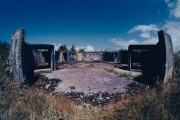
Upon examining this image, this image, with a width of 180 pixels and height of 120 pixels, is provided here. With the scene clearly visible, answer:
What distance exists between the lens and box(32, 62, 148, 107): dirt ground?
20.8 feet

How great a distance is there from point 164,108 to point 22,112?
4560mm

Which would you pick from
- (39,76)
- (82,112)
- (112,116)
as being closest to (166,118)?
(112,116)

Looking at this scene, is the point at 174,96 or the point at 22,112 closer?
the point at 22,112

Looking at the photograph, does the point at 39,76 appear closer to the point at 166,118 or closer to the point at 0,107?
the point at 0,107

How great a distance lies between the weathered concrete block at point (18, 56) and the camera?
22.2 ft

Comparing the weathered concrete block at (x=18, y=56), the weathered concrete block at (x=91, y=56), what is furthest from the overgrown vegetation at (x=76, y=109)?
the weathered concrete block at (x=91, y=56)

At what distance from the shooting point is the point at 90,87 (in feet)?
24.4

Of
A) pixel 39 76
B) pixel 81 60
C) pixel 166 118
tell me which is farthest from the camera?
pixel 81 60

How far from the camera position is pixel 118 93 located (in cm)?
696

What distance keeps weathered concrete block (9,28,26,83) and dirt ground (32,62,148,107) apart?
3.56 feet

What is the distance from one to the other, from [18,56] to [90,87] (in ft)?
12.7

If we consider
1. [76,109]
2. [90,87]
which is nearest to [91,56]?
[90,87]

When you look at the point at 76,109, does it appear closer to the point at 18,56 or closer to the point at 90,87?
the point at 90,87

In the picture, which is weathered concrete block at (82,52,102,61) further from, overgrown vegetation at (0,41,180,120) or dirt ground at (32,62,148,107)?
overgrown vegetation at (0,41,180,120)
